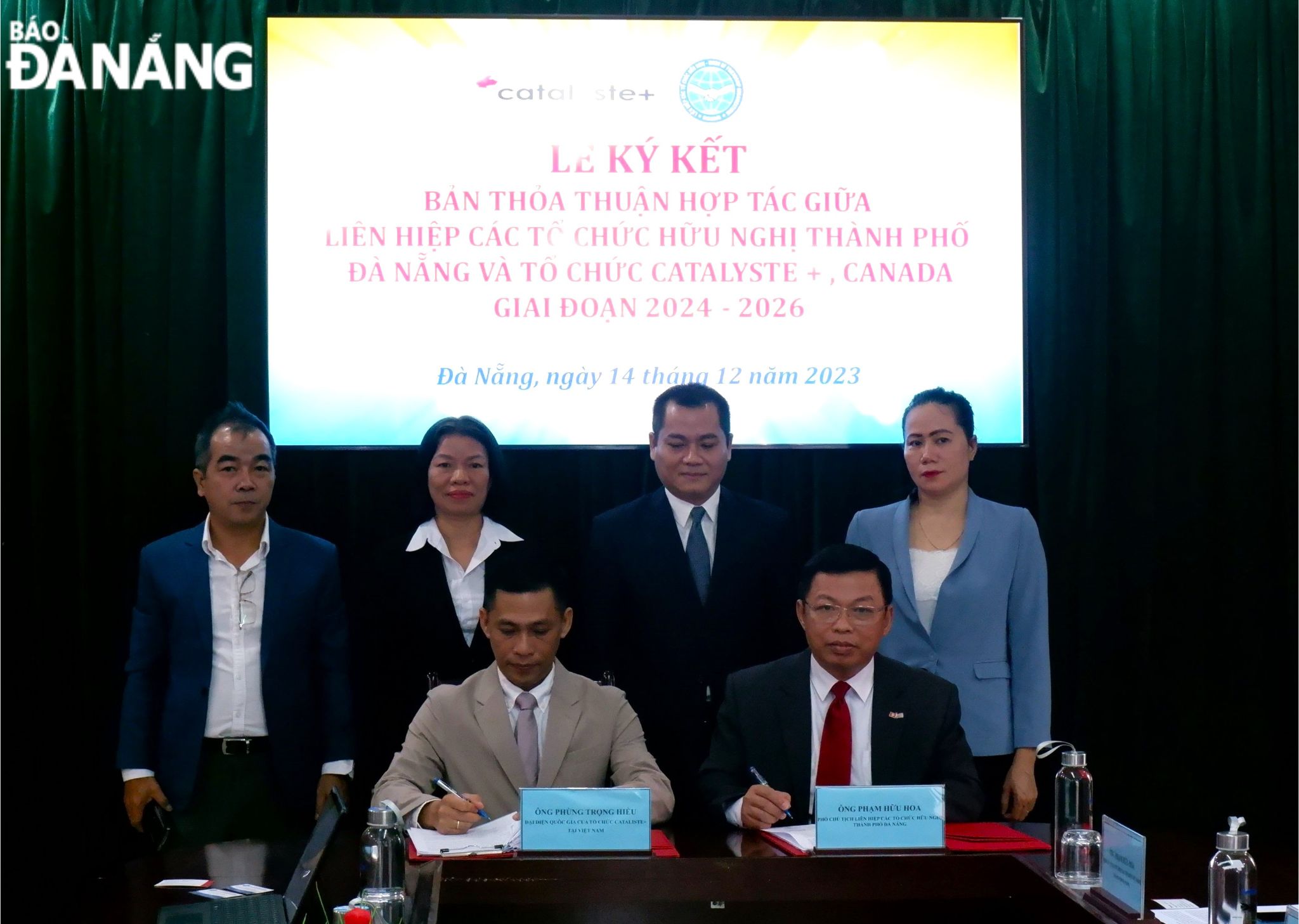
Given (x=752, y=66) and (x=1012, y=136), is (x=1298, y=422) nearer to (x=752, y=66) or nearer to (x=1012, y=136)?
(x=1012, y=136)

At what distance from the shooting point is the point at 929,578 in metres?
2.87

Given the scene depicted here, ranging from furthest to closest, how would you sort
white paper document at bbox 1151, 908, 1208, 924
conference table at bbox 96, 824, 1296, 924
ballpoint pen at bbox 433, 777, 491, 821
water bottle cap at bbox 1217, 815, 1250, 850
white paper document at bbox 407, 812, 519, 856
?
ballpoint pen at bbox 433, 777, 491, 821 < white paper document at bbox 407, 812, 519, 856 < conference table at bbox 96, 824, 1296, 924 < white paper document at bbox 1151, 908, 1208, 924 < water bottle cap at bbox 1217, 815, 1250, 850

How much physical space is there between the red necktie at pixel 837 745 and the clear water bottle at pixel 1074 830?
0.40m

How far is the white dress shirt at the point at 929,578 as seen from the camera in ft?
9.37

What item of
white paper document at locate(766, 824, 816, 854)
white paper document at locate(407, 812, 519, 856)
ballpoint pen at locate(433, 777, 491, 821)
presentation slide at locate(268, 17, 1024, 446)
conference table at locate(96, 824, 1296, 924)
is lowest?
conference table at locate(96, 824, 1296, 924)

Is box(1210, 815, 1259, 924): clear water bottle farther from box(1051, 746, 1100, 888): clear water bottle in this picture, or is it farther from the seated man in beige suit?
the seated man in beige suit

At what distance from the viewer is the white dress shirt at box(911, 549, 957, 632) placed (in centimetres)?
286

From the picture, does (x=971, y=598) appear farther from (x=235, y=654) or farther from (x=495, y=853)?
(x=235, y=654)

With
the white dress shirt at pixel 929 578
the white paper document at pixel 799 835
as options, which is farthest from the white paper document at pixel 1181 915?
the white dress shirt at pixel 929 578

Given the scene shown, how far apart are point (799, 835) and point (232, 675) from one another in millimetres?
1345

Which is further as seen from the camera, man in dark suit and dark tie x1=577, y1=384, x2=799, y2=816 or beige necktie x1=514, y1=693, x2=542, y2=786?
man in dark suit and dark tie x1=577, y1=384, x2=799, y2=816

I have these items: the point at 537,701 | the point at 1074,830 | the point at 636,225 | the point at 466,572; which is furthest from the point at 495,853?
the point at 636,225

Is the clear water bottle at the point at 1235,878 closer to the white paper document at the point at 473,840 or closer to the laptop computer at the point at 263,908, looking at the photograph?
the white paper document at the point at 473,840

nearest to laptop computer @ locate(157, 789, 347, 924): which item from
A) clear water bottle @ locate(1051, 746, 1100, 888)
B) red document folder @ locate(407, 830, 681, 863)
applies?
red document folder @ locate(407, 830, 681, 863)
